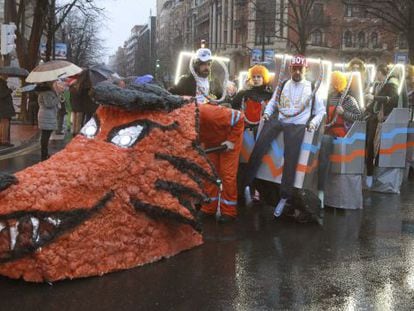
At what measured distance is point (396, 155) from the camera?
29.5 feet

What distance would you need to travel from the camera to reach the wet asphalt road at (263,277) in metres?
4.02

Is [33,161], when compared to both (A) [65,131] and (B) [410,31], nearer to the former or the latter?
(A) [65,131]

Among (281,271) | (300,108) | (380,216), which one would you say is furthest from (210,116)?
(380,216)

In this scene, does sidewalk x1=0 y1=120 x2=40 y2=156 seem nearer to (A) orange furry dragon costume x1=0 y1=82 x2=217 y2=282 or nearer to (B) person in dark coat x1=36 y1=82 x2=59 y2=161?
(B) person in dark coat x1=36 y1=82 x2=59 y2=161

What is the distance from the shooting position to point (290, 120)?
6723 millimetres

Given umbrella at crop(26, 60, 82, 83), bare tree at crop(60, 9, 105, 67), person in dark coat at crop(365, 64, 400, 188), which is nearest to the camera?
person in dark coat at crop(365, 64, 400, 188)

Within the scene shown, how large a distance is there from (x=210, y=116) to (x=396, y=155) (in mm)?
4238

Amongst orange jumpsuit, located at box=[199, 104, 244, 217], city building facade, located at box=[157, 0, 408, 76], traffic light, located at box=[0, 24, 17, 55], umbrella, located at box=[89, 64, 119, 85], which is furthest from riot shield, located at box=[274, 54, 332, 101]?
city building facade, located at box=[157, 0, 408, 76]

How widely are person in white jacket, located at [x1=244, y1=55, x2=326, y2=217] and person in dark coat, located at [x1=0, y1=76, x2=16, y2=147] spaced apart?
8.14m

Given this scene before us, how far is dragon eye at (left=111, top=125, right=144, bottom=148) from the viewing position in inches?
188

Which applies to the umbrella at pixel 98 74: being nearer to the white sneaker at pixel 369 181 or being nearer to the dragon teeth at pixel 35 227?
the white sneaker at pixel 369 181

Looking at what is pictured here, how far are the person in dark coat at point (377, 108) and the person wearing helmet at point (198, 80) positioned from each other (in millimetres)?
3571

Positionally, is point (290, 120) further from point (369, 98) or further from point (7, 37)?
point (7, 37)

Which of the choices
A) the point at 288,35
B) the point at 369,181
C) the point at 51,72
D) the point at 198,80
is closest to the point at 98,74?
the point at 51,72
